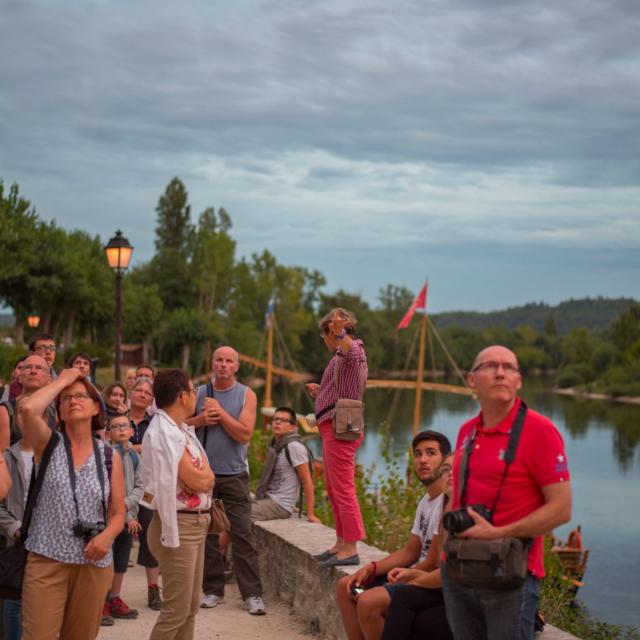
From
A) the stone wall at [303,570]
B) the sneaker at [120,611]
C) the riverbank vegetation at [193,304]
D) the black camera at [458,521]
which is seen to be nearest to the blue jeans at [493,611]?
the black camera at [458,521]

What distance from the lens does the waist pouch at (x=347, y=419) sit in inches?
236

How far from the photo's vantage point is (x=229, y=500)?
672cm

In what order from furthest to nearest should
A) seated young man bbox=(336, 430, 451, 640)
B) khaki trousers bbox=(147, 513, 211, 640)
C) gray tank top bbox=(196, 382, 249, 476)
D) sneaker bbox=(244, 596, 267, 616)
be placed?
1. sneaker bbox=(244, 596, 267, 616)
2. gray tank top bbox=(196, 382, 249, 476)
3. khaki trousers bbox=(147, 513, 211, 640)
4. seated young man bbox=(336, 430, 451, 640)

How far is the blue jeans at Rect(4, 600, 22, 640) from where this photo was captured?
4641 mm

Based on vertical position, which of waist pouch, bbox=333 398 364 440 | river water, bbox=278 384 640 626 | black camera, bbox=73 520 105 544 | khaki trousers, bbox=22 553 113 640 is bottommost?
river water, bbox=278 384 640 626

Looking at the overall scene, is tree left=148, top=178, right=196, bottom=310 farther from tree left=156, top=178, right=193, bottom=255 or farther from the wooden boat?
the wooden boat

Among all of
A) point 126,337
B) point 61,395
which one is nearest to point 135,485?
point 61,395

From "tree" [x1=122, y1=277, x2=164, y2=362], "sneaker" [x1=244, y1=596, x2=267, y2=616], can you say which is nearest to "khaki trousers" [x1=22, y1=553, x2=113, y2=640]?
"sneaker" [x1=244, y1=596, x2=267, y2=616]

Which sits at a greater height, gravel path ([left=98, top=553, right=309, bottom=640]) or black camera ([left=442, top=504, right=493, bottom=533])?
black camera ([left=442, top=504, right=493, bottom=533])

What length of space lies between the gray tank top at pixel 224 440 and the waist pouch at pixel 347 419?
82 centimetres

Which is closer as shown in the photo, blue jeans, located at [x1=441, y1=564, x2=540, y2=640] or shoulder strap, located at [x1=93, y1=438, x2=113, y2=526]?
blue jeans, located at [x1=441, y1=564, x2=540, y2=640]

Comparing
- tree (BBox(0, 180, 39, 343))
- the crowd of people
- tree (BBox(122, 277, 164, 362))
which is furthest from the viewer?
tree (BBox(122, 277, 164, 362))

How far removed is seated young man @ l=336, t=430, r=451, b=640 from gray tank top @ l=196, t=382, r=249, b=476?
1.81m

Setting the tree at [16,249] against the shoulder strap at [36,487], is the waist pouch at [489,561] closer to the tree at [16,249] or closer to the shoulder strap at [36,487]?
the shoulder strap at [36,487]
